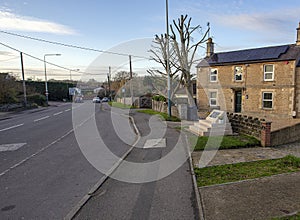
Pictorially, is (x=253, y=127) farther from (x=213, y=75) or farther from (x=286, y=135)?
(x=213, y=75)

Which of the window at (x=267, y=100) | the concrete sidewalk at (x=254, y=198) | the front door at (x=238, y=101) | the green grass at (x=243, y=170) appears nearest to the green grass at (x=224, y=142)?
the green grass at (x=243, y=170)

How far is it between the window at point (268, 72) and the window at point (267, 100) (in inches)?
53.3

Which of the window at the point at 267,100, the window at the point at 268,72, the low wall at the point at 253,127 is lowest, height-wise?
the low wall at the point at 253,127

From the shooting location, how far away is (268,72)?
19906 millimetres

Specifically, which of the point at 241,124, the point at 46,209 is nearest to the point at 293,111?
the point at 241,124

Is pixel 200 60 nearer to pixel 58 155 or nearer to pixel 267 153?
pixel 267 153

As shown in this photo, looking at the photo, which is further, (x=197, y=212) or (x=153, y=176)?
(x=153, y=176)

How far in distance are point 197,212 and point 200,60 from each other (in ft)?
78.4

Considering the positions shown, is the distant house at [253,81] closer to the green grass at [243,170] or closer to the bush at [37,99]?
the green grass at [243,170]

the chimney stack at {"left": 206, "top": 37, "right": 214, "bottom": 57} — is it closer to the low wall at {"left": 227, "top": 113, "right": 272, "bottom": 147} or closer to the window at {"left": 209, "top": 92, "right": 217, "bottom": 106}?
the window at {"left": 209, "top": 92, "right": 217, "bottom": 106}

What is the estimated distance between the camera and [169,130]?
13.1 metres

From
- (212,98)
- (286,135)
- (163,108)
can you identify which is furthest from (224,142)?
(212,98)

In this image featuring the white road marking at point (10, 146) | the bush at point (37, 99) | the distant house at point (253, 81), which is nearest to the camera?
the white road marking at point (10, 146)

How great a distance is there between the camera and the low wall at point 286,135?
9998mm
